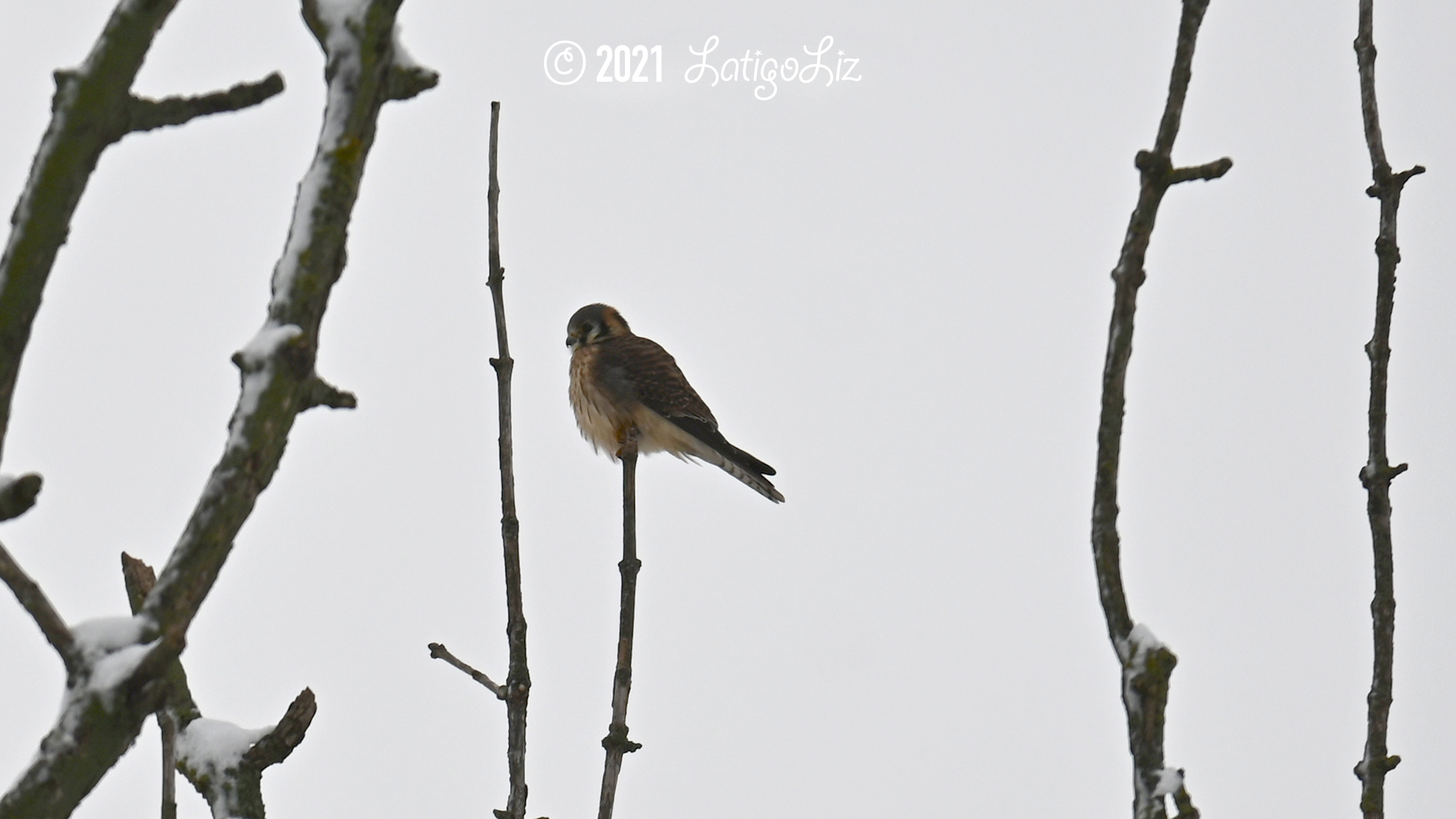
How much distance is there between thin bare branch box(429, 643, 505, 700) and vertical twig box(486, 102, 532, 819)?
0.04 meters

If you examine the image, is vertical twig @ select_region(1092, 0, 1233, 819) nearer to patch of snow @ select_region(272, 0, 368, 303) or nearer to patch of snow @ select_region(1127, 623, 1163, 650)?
patch of snow @ select_region(1127, 623, 1163, 650)

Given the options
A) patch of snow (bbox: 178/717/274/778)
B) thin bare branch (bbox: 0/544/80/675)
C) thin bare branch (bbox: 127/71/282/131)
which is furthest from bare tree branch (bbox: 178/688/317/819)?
thin bare branch (bbox: 127/71/282/131)

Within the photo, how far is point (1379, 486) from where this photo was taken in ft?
7.39

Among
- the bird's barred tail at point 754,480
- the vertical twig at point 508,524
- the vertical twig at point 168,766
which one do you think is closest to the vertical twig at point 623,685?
the vertical twig at point 508,524

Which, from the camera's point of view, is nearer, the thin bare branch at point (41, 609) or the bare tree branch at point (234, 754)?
the thin bare branch at point (41, 609)

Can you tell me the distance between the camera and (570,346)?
23.7 feet

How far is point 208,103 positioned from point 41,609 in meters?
0.61

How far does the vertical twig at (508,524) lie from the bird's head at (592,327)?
4348 mm

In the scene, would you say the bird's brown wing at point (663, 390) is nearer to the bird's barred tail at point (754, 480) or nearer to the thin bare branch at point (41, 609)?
the bird's barred tail at point (754, 480)

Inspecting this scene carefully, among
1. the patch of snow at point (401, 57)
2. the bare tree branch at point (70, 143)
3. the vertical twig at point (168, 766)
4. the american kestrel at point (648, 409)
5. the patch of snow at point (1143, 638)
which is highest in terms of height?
the american kestrel at point (648, 409)

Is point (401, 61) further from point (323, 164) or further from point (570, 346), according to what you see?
point (570, 346)

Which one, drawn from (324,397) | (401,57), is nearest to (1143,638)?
(324,397)

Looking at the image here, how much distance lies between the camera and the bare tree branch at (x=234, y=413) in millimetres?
1524

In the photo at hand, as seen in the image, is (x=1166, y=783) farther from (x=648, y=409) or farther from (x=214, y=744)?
(x=648, y=409)
